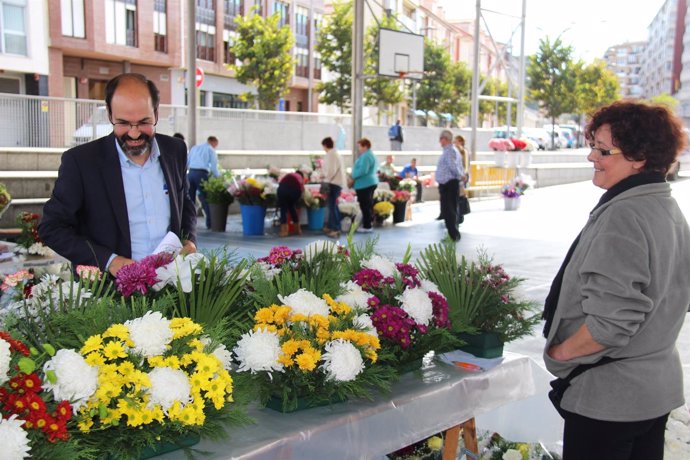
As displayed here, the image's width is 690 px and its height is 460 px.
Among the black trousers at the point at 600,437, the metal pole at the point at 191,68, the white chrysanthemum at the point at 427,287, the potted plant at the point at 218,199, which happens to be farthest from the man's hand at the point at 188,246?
the metal pole at the point at 191,68

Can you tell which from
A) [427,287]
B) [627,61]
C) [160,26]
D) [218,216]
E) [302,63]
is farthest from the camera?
[627,61]

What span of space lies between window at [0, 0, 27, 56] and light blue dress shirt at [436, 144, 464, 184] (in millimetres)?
20500

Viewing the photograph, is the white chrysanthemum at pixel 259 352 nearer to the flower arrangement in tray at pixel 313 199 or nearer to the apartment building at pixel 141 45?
the flower arrangement in tray at pixel 313 199

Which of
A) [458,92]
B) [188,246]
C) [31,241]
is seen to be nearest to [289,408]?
[188,246]

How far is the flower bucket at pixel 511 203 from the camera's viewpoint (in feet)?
57.5

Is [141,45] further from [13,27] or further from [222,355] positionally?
[222,355]

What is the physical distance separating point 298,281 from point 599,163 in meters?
0.98

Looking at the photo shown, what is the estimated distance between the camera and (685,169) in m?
32.7

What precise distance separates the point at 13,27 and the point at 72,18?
119 inches

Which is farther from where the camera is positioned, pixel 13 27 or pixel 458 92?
pixel 458 92

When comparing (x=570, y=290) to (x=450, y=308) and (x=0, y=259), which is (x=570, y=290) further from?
(x=0, y=259)

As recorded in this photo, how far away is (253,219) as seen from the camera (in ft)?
40.2

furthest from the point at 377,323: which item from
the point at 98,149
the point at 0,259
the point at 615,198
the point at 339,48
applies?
the point at 339,48

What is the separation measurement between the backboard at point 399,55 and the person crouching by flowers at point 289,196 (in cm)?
504
